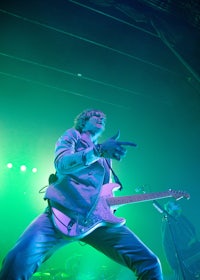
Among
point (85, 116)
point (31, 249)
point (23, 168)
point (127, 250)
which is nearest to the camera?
point (31, 249)

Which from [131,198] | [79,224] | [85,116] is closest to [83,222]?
[79,224]

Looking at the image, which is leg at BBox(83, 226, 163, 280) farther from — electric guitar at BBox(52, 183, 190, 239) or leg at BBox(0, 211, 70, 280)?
leg at BBox(0, 211, 70, 280)

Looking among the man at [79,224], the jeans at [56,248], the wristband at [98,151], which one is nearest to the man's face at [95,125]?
the man at [79,224]

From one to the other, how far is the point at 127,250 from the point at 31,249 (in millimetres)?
865

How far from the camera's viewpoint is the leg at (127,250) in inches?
91.0

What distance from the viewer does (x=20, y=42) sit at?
6.36 m

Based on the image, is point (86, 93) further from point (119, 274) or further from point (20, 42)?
point (119, 274)

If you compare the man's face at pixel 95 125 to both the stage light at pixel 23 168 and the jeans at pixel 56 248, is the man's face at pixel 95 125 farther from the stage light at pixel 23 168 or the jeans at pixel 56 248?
the stage light at pixel 23 168

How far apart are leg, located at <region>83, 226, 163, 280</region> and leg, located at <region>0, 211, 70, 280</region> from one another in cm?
35

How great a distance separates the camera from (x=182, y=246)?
7.08 metres

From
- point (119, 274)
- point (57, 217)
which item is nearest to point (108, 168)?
point (57, 217)

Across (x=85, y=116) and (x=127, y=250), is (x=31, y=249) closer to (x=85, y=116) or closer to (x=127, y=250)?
(x=127, y=250)

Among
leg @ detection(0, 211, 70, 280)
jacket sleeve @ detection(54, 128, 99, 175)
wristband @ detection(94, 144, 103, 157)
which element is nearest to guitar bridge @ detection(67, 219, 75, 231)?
leg @ detection(0, 211, 70, 280)

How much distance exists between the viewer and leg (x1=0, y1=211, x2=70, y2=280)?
1.97 meters
